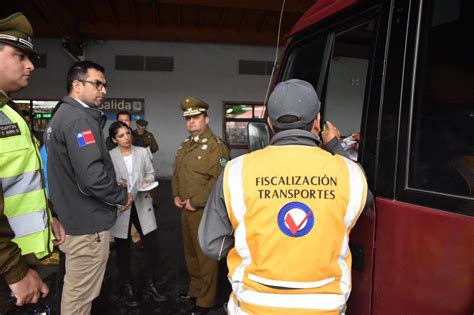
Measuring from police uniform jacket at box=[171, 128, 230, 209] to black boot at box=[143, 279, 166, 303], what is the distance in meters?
0.95

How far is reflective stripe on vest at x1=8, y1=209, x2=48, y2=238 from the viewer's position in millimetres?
1424

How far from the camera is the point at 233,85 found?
10266 mm

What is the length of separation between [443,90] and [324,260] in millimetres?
740

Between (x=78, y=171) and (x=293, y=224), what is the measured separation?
152cm

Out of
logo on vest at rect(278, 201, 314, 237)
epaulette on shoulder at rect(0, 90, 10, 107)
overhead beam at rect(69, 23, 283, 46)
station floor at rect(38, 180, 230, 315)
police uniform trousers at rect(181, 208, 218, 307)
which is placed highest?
overhead beam at rect(69, 23, 283, 46)

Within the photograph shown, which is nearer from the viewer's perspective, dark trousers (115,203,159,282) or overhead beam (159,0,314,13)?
dark trousers (115,203,159,282)

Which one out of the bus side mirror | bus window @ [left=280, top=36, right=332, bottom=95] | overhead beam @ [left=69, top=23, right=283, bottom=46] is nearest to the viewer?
the bus side mirror

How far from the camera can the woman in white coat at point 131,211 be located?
3.02 metres

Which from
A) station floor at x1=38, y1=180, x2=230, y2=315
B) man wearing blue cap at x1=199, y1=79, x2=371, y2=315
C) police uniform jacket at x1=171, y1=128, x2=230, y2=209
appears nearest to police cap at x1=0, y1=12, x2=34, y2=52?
man wearing blue cap at x1=199, y1=79, x2=371, y2=315

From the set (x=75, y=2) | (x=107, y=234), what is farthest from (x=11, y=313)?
(x=75, y=2)

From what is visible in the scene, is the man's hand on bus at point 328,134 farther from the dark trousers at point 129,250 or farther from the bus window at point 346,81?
the dark trousers at point 129,250

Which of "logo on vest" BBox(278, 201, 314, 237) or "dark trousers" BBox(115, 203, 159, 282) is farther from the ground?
"logo on vest" BBox(278, 201, 314, 237)

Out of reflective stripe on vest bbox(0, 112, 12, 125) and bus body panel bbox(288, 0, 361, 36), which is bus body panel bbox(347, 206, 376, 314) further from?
reflective stripe on vest bbox(0, 112, 12, 125)

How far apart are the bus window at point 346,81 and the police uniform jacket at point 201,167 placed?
4.16 feet
